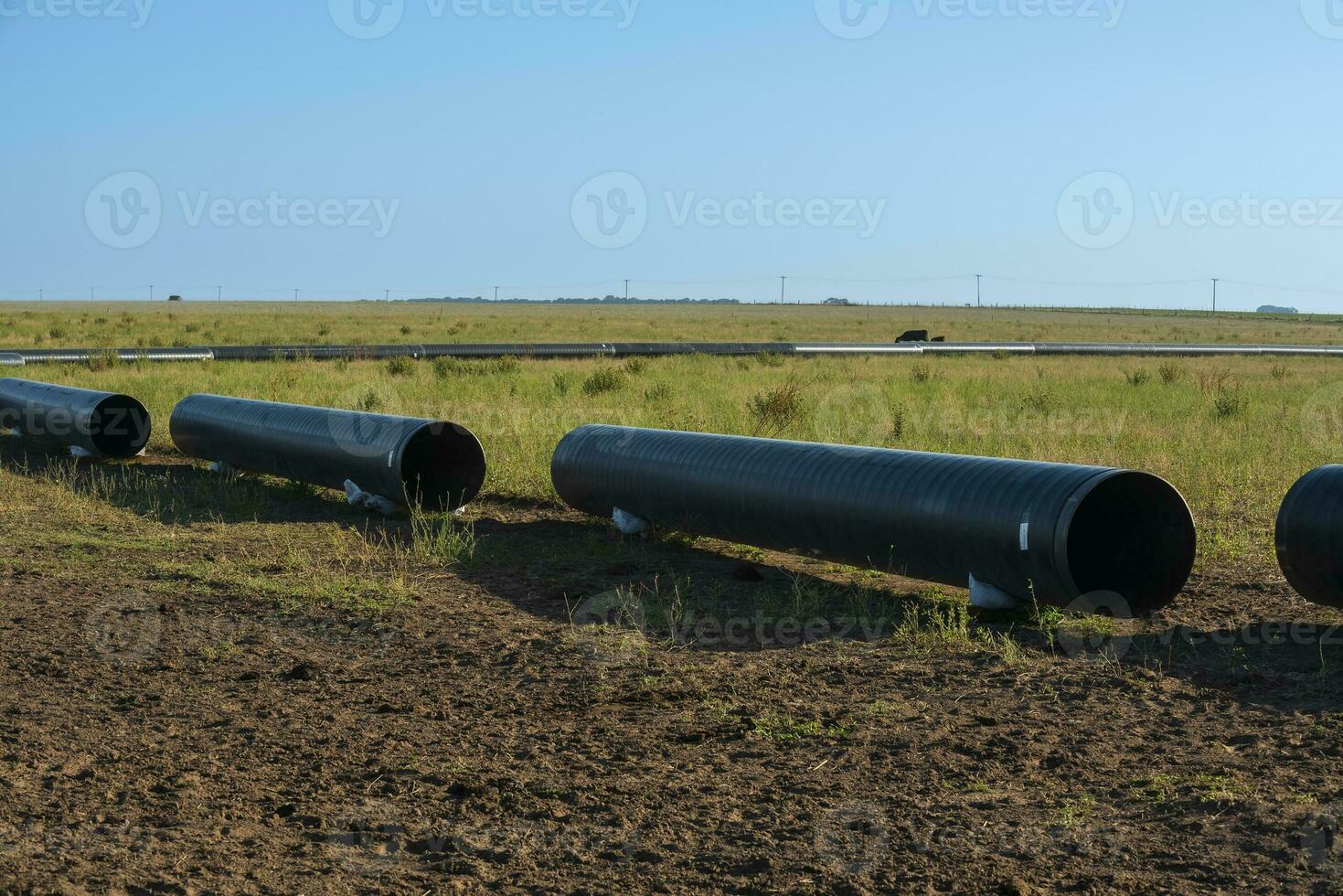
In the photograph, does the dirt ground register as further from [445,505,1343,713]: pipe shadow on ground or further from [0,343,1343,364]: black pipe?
[0,343,1343,364]: black pipe

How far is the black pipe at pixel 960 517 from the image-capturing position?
7145 millimetres

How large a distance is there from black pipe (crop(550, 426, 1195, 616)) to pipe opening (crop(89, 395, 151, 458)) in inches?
334

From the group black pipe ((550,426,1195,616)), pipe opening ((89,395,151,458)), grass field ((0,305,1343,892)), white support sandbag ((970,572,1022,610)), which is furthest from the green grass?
white support sandbag ((970,572,1022,610))

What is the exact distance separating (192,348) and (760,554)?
81.3 ft

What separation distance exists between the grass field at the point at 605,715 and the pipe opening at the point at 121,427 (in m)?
3.18

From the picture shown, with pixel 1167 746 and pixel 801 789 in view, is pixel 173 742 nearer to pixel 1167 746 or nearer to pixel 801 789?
pixel 801 789

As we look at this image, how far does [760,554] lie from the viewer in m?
9.70

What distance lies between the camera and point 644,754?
5.18m

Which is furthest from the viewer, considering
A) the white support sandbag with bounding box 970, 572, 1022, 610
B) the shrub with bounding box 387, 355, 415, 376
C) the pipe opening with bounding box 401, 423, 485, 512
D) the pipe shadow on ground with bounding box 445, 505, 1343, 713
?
the shrub with bounding box 387, 355, 415, 376

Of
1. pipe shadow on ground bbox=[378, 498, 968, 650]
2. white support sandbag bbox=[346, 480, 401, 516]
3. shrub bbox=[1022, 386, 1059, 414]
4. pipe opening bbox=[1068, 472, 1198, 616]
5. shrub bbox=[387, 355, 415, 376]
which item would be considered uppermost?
shrub bbox=[387, 355, 415, 376]

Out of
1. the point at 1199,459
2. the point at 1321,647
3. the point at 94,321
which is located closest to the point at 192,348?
the point at 1199,459

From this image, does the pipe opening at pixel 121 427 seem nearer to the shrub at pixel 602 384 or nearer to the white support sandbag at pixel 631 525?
the white support sandbag at pixel 631 525

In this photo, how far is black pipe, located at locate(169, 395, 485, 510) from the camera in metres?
11.1

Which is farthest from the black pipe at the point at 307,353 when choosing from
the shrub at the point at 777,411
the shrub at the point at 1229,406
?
the shrub at the point at 1229,406
